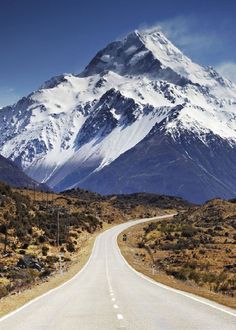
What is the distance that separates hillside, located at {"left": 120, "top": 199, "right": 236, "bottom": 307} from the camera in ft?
141

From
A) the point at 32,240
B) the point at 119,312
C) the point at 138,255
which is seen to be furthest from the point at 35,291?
the point at 138,255

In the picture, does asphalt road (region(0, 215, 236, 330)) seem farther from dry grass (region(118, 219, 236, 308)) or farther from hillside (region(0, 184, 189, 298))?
dry grass (region(118, 219, 236, 308))

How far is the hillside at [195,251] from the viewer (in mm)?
42938

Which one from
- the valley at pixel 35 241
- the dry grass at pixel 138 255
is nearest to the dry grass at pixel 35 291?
the valley at pixel 35 241

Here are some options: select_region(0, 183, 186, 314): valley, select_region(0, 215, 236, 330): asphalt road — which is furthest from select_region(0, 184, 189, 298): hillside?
select_region(0, 215, 236, 330): asphalt road

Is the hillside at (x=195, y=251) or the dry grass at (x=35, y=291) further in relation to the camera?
the hillside at (x=195, y=251)

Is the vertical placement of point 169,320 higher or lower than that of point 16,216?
lower

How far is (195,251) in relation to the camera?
75.4 m

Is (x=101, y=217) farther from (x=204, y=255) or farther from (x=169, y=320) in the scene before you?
(x=169, y=320)

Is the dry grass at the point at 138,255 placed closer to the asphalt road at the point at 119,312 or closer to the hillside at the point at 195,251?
the hillside at the point at 195,251

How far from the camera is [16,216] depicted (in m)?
86.6

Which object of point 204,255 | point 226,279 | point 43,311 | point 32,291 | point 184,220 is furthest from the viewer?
point 184,220

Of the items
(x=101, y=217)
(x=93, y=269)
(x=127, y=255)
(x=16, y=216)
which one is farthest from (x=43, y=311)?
(x=101, y=217)

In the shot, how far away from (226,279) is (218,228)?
61665mm
